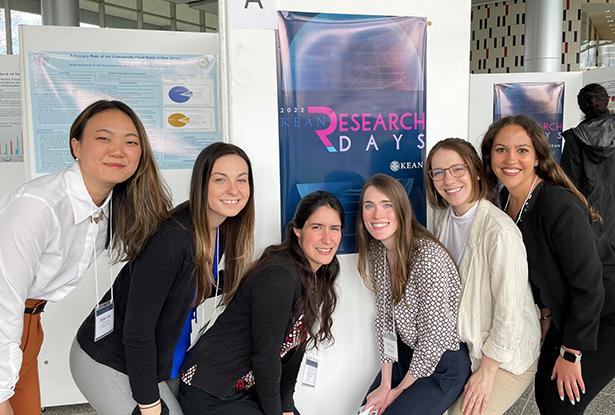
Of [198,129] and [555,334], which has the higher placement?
[198,129]

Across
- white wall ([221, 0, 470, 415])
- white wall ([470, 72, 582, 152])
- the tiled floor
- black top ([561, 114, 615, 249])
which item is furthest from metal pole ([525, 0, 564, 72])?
white wall ([221, 0, 470, 415])

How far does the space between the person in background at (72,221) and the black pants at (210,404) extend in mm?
498

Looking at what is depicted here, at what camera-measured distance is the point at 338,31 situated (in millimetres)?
1916

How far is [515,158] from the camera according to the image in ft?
5.87

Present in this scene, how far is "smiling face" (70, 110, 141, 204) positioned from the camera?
4.98 ft

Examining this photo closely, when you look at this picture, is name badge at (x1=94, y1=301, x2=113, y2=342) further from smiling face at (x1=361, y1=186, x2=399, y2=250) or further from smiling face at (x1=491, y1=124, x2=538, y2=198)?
smiling face at (x1=491, y1=124, x2=538, y2=198)

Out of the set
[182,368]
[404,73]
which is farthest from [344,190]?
[182,368]

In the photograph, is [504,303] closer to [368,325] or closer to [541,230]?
[541,230]

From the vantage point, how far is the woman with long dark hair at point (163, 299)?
59.2 inches

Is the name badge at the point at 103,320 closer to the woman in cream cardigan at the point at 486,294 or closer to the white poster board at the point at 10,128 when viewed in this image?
the woman in cream cardigan at the point at 486,294

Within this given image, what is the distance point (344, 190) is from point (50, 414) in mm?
2160

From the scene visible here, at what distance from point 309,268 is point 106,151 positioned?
75cm

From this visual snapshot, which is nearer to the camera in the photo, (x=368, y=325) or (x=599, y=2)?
(x=368, y=325)

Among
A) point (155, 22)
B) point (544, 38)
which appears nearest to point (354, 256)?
point (544, 38)
